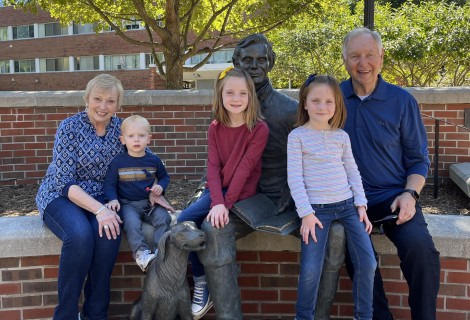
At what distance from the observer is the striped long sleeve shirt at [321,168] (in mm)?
2895

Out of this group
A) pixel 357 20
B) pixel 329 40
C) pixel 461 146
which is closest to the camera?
pixel 461 146

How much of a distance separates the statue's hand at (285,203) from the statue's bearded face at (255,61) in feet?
2.35

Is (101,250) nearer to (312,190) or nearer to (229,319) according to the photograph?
(229,319)

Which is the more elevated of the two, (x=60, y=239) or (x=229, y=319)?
(x=60, y=239)

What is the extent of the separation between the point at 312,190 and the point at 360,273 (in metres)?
0.52

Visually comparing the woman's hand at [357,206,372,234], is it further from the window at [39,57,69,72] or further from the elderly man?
the window at [39,57,69,72]

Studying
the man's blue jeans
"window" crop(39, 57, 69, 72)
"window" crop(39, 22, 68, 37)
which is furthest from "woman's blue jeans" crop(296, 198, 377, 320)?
"window" crop(39, 22, 68, 37)

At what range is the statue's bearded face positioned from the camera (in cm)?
318

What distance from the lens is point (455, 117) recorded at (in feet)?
22.5

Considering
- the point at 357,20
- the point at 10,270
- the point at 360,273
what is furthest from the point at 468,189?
the point at 357,20

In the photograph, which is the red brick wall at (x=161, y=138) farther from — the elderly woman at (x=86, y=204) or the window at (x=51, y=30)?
the window at (x=51, y=30)

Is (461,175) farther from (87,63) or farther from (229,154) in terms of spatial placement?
(87,63)

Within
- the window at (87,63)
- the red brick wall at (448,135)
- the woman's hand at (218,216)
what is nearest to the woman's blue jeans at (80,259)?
the woman's hand at (218,216)

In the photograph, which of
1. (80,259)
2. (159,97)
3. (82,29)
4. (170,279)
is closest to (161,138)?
(159,97)
